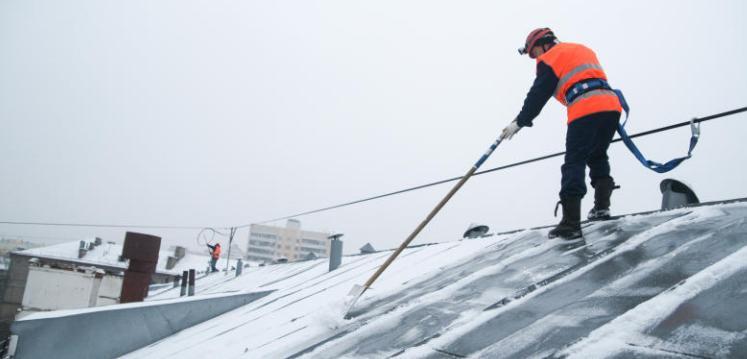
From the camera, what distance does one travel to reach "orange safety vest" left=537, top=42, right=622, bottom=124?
10.5ft

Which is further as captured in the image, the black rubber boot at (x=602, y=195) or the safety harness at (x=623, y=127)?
the black rubber boot at (x=602, y=195)

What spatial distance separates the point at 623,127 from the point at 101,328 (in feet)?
19.4

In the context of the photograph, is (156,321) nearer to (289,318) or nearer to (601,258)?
(289,318)

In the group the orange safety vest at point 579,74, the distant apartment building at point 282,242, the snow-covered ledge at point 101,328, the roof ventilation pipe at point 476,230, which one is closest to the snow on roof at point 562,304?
the orange safety vest at point 579,74

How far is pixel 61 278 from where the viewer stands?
13.5 m

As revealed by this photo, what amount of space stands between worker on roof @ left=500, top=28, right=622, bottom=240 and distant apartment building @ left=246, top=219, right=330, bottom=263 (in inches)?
3304

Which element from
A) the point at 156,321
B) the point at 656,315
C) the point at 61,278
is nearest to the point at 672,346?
the point at 656,315

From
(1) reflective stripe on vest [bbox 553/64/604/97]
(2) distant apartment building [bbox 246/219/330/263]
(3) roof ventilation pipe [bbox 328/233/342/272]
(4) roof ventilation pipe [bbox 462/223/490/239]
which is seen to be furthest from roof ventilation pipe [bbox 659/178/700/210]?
(2) distant apartment building [bbox 246/219/330/263]

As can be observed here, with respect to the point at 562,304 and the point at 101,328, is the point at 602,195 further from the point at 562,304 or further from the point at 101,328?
the point at 101,328

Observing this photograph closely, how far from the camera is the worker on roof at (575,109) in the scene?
10.4 feet

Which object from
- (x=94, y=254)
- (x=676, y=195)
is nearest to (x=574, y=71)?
(x=676, y=195)

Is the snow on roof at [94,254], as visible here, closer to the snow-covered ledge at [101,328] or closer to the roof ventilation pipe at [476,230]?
the snow-covered ledge at [101,328]

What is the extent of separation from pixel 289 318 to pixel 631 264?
2836 millimetres

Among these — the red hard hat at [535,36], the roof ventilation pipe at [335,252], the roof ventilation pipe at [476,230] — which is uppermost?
the red hard hat at [535,36]
